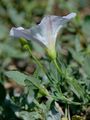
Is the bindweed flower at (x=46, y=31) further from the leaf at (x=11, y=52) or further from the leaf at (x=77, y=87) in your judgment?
the leaf at (x=11, y=52)

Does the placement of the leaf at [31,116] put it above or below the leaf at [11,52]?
below

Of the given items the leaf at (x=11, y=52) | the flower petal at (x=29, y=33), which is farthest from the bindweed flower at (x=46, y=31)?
the leaf at (x=11, y=52)

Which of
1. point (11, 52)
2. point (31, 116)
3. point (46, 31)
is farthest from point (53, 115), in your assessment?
point (11, 52)

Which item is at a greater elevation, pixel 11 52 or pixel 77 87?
pixel 11 52

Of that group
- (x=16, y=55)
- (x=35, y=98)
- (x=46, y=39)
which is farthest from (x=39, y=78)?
(x=16, y=55)

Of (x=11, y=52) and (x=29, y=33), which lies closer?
(x=29, y=33)

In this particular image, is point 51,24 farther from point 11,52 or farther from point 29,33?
point 11,52

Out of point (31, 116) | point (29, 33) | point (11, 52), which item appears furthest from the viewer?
point (11, 52)

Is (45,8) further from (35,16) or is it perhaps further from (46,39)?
(46,39)

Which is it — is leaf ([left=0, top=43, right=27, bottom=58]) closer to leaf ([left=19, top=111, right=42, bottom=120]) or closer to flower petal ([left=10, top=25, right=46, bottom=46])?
leaf ([left=19, top=111, right=42, bottom=120])

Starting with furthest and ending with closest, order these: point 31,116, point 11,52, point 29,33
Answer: point 11,52
point 31,116
point 29,33
